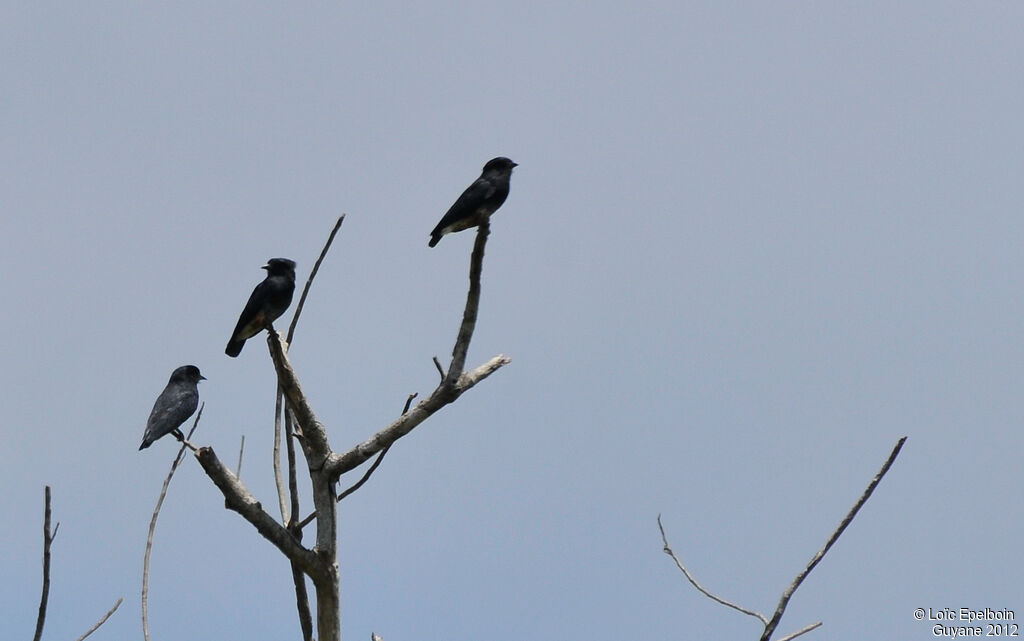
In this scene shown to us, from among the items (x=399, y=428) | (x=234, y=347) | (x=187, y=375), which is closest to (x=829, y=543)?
(x=399, y=428)

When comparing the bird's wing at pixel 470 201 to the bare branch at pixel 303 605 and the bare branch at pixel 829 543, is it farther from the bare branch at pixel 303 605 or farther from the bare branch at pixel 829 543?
the bare branch at pixel 829 543

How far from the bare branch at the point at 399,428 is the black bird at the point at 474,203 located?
3.93 metres

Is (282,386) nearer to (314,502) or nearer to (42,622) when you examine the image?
(314,502)

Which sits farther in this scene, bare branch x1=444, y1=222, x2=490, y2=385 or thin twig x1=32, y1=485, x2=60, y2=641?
bare branch x1=444, y1=222, x2=490, y2=385

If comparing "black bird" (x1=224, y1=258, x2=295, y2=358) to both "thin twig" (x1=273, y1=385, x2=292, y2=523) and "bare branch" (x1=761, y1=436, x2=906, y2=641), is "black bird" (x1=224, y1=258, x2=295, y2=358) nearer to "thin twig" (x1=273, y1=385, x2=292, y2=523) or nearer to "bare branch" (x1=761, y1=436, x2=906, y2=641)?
"thin twig" (x1=273, y1=385, x2=292, y2=523)

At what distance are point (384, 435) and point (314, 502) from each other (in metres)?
0.57

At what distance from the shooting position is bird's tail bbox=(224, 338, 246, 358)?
37.4ft

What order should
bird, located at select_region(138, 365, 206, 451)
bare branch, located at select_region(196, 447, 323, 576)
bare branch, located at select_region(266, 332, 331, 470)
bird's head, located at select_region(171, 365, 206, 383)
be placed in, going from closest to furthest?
1. bare branch, located at select_region(196, 447, 323, 576)
2. bare branch, located at select_region(266, 332, 331, 470)
3. bird, located at select_region(138, 365, 206, 451)
4. bird's head, located at select_region(171, 365, 206, 383)

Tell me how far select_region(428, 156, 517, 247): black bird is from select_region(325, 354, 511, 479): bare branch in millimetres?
3933

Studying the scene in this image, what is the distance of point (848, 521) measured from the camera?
17.2ft

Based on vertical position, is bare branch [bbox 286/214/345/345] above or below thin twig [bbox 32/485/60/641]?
above

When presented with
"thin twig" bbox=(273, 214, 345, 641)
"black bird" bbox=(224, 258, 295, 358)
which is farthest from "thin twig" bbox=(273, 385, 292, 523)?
"black bird" bbox=(224, 258, 295, 358)

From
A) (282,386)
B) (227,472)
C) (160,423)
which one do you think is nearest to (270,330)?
(282,386)

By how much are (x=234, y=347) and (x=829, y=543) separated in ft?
24.7
